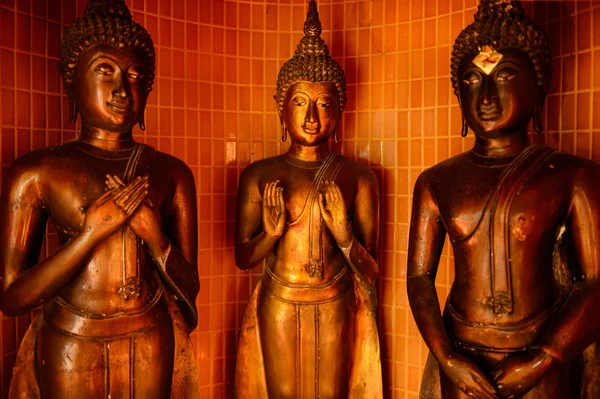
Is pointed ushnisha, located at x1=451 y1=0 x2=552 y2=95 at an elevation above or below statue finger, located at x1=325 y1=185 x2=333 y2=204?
above

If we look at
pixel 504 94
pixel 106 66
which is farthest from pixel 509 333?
pixel 106 66

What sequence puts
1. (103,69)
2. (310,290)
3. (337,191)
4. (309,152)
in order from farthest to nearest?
(309,152)
(310,290)
(337,191)
(103,69)

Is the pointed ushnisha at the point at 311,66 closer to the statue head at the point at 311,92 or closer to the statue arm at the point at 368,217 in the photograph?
the statue head at the point at 311,92

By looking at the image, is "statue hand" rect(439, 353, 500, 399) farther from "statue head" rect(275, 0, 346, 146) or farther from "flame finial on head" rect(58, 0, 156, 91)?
"flame finial on head" rect(58, 0, 156, 91)

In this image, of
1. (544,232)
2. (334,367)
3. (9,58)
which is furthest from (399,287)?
(9,58)

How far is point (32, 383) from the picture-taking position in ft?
8.77

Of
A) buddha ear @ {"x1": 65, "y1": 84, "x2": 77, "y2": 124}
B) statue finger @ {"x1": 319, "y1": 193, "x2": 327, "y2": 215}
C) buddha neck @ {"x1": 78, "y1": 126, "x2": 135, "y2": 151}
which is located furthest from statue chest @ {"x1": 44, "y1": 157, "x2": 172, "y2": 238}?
statue finger @ {"x1": 319, "y1": 193, "x2": 327, "y2": 215}

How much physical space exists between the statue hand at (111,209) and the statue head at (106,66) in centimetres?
31

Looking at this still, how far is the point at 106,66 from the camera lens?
2.59 meters

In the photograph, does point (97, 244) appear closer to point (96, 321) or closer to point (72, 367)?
point (96, 321)

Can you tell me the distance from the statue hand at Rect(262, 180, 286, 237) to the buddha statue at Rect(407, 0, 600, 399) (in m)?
0.72

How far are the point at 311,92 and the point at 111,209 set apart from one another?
1.18 metres

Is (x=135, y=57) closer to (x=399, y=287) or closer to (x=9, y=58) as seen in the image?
(x=9, y=58)

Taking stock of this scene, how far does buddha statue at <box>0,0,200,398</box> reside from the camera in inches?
98.7
